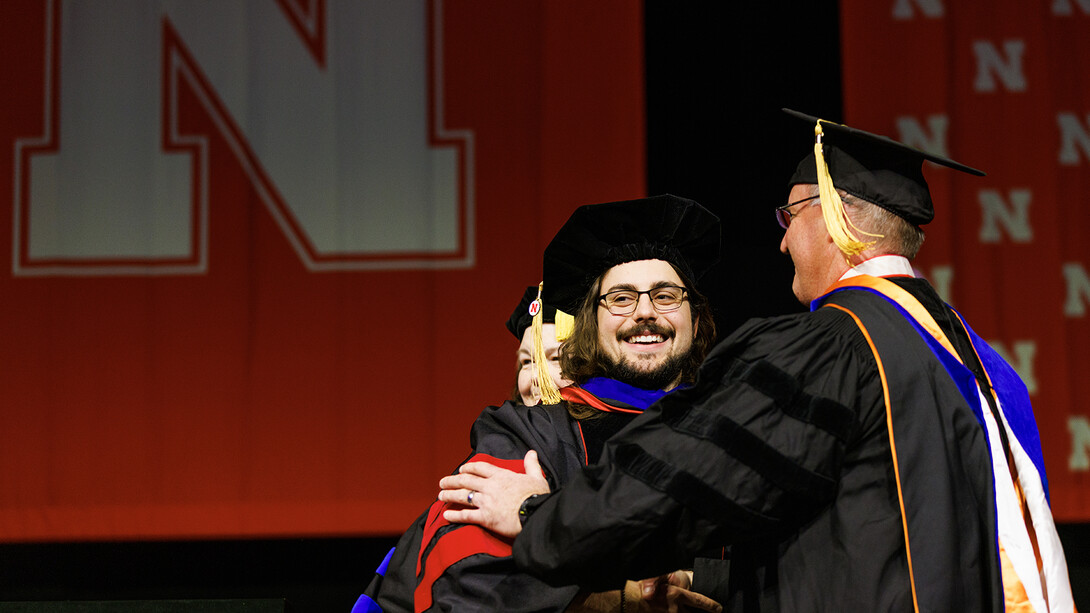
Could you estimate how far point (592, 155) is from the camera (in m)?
4.70

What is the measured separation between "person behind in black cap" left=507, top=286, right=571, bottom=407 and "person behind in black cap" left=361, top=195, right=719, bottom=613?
1.8 inches

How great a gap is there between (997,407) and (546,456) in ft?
3.25

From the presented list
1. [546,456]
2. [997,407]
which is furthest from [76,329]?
[997,407]

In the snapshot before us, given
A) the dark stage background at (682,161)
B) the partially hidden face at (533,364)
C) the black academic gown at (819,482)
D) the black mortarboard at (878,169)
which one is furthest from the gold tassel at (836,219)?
the dark stage background at (682,161)

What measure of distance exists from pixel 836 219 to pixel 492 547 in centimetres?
97

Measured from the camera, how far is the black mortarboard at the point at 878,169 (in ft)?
6.24

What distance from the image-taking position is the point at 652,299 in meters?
2.68

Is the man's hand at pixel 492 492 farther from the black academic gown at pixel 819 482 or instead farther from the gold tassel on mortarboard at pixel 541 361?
the gold tassel on mortarboard at pixel 541 361

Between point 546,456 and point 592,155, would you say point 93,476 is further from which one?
point 546,456

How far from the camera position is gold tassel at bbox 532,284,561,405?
298 centimetres

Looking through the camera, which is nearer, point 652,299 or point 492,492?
point 492,492

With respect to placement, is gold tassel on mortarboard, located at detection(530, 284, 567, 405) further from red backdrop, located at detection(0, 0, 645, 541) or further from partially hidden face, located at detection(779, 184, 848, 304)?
red backdrop, located at detection(0, 0, 645, 541)

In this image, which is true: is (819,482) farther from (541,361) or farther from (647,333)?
(541,361)

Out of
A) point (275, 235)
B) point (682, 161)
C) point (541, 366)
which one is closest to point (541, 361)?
point (541, 366)
